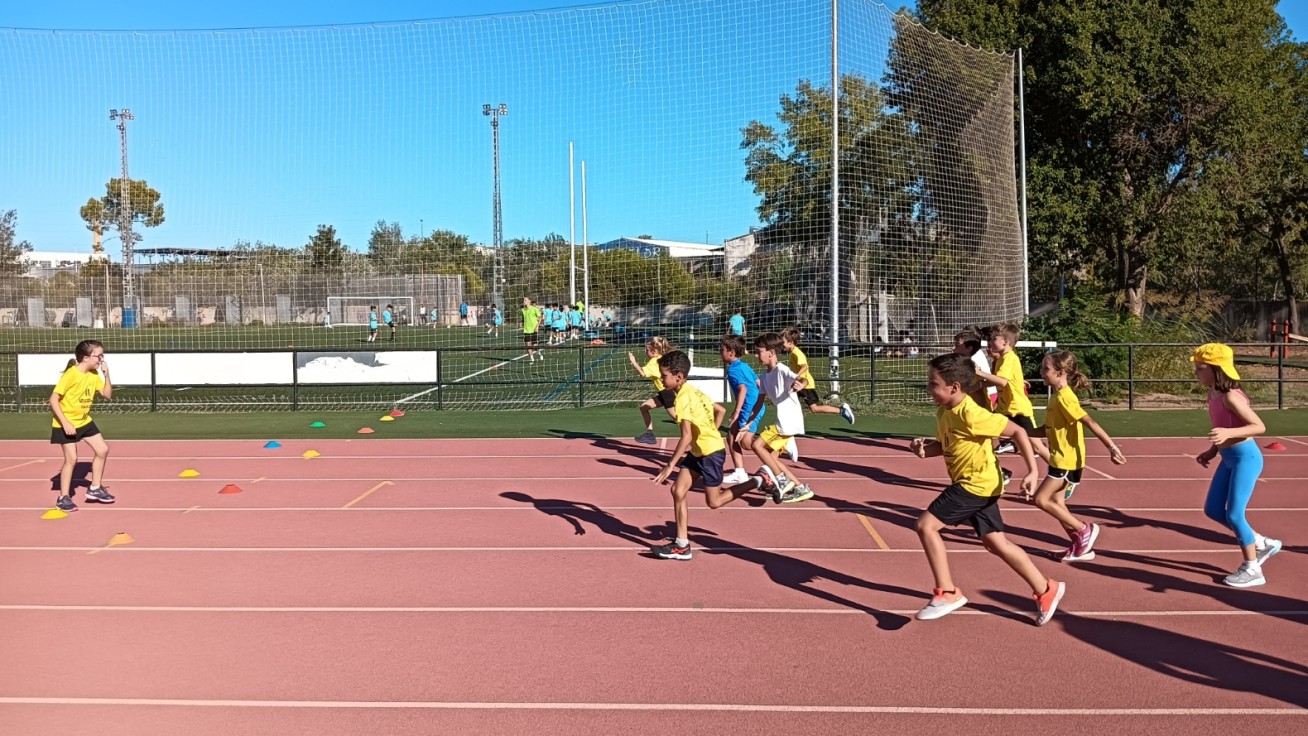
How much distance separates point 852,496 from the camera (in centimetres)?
997

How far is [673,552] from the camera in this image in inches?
292

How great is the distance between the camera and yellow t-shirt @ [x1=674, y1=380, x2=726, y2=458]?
723 centimetres

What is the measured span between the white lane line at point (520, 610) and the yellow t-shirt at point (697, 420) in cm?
146

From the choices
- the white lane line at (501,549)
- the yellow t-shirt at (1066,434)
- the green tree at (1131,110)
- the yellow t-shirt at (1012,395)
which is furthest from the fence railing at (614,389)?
the yellow t-shirt at (1066,434)

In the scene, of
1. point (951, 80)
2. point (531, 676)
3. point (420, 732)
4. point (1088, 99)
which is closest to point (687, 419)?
point (531, 676)

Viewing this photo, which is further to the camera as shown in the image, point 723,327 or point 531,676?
point 723,327

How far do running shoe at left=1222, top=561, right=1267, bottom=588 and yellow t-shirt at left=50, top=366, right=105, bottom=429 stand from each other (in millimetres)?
9752

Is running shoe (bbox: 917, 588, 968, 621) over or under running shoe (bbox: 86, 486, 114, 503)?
under

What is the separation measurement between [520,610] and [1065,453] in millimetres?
4355

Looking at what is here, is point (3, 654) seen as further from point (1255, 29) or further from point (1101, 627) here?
point (1255, 29)

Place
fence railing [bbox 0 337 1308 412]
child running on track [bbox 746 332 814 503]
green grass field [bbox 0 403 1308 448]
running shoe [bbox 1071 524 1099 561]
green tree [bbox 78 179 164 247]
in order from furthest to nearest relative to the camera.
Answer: green tree [bbox 78 179 164 247] → fence railing [bbox 0 337 1308 412] → green grass field [bbox 0 403 1308 448] → child running on track [bbox 746 332 814 503] → running shoe [bbox 1071 524 1099 561]

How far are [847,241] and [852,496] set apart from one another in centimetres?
935

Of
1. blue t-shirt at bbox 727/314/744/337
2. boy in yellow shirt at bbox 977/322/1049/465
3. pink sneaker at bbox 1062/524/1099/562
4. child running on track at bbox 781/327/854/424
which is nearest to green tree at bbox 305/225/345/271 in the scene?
blue t-shirt at bbox 727/314/744/337

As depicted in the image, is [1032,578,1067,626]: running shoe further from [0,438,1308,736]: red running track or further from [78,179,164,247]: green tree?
[78,179,164,247]: green tree
